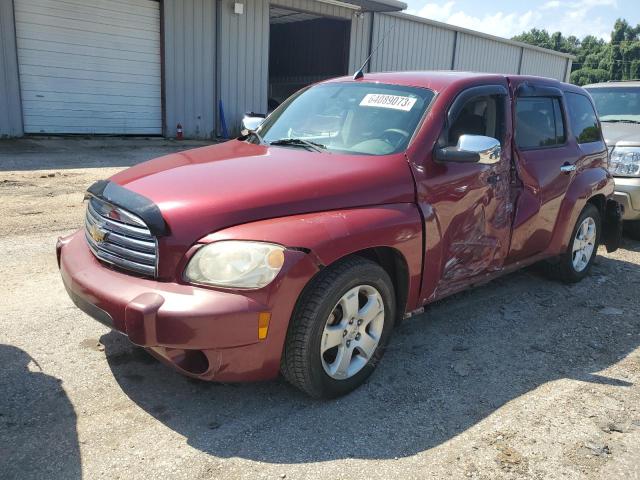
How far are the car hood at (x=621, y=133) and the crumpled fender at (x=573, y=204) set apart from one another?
1905mm

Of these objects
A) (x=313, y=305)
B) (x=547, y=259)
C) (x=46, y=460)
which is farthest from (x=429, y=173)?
(x=46, y=460)

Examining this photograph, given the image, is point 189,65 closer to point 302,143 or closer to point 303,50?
point 303,50

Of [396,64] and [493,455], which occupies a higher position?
[396,64]

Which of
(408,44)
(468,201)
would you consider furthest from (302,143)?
(408,44)

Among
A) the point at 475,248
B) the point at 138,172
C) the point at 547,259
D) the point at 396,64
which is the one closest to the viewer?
the point at 138,172

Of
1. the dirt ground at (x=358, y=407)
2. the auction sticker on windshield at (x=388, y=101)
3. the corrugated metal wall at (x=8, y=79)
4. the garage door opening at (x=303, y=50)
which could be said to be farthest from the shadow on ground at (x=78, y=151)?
the auction sticker on windshield at (x=388, y=101)

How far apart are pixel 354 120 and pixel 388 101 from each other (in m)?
0.27

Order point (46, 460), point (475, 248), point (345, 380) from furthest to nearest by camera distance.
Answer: point (475, 248) < point (345, 380) < point (46, 460)

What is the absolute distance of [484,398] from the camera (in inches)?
128

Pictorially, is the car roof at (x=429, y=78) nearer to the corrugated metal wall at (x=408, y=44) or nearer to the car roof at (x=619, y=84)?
the car roof at (x=619, y=84)

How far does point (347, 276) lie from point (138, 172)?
1.48m

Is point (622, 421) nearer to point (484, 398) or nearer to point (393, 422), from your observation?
point (484, 398)

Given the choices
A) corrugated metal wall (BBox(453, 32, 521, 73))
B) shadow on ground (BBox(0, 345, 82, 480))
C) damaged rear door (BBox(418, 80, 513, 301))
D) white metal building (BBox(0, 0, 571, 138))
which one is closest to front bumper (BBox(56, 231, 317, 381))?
shadow on ground (BBox(0, 345, 82, 480))

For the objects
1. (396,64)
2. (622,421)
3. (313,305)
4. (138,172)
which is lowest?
(622,421)
